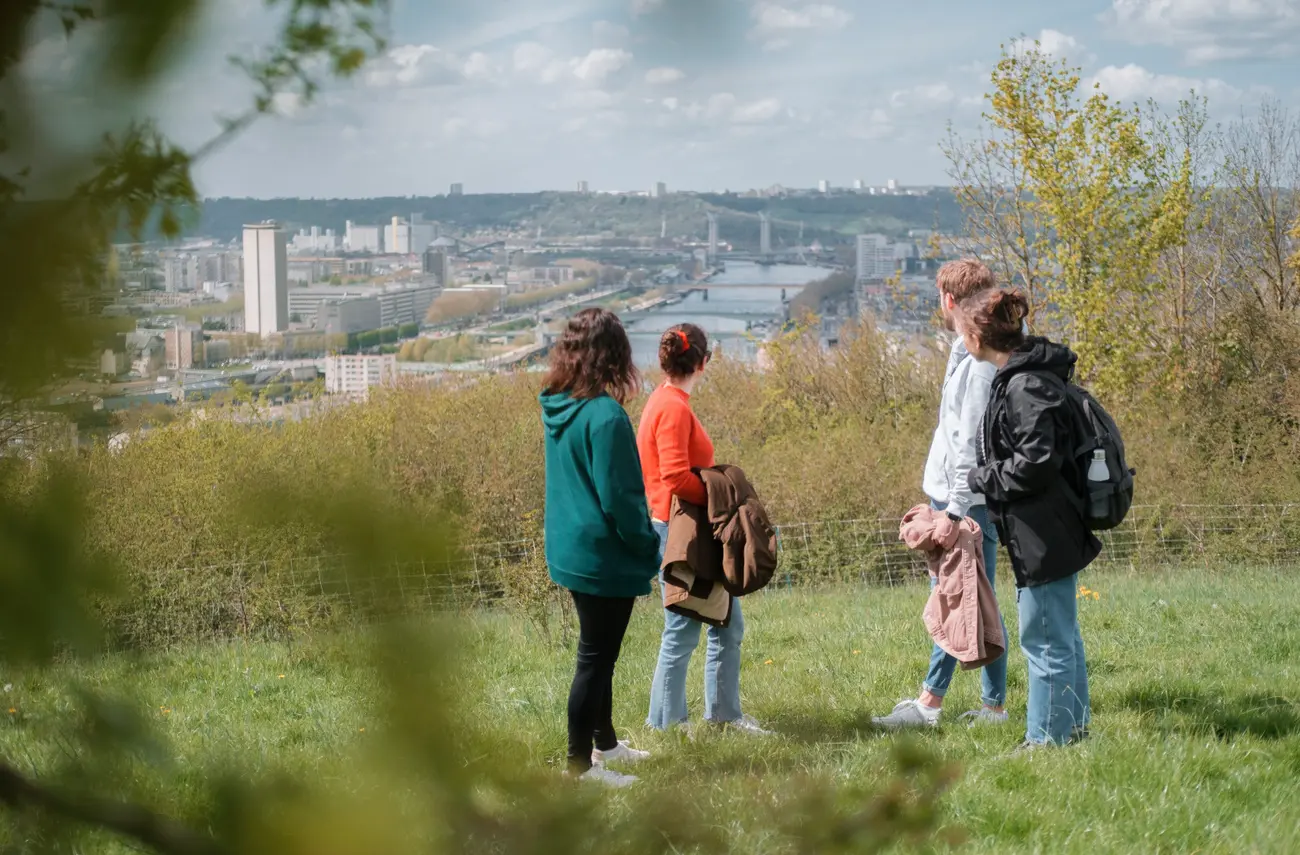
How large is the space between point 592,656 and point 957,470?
1.67 m

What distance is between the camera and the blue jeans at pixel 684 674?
5180mm

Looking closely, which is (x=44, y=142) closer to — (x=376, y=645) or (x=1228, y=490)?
(x=376, y=645)

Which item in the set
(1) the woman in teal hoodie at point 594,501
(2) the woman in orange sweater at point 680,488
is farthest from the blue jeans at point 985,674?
(1) the woman in teal hoodie at point 594,501

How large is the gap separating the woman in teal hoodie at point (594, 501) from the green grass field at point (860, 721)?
331mm

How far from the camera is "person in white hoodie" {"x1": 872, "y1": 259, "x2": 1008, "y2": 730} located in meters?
4.80

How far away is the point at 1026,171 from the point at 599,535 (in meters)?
19.0

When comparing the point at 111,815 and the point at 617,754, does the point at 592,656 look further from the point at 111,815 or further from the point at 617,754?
the point at 111,815

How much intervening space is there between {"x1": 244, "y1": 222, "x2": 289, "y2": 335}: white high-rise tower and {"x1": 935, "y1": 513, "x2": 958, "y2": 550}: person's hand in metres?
4.01

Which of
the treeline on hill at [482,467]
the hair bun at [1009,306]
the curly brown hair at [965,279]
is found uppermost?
the curly brown hair at [965,279]

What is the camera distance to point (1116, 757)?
434 cm

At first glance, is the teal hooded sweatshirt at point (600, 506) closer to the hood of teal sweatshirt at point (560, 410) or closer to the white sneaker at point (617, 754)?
the hood of teal sweatshirt at point (560, 410)

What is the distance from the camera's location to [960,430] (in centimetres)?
485

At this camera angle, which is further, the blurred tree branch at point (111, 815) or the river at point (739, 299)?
the river at point (739, 299)

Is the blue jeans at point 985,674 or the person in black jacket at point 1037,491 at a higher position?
the person in black jacket at point 1037,491
